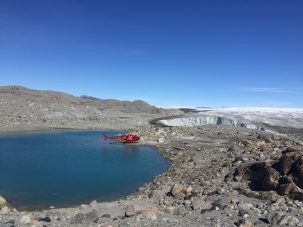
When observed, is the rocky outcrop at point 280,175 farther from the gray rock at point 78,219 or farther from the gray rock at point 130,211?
the gray rock at point 78,219

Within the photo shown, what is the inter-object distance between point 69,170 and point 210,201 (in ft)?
44.0

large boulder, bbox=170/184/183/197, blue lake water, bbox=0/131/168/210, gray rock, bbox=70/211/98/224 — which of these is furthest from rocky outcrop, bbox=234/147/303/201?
gray rock, bbox=70/211/98/224

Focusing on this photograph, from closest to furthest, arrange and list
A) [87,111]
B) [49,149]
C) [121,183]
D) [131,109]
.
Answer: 1. [121,183]
2. [49,149]
3. [87,111]
4. [131,109]

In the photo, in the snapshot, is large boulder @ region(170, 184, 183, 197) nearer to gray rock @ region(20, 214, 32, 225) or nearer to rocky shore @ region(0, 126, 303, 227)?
rocky shore @ region(0, 126, 303, 227)

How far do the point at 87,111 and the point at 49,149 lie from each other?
120 ft

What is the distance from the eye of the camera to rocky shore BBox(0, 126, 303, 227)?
41.5 feet

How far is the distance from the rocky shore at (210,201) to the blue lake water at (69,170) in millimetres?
1856

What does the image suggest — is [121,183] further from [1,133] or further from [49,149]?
[1,133]

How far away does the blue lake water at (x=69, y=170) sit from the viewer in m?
19.8

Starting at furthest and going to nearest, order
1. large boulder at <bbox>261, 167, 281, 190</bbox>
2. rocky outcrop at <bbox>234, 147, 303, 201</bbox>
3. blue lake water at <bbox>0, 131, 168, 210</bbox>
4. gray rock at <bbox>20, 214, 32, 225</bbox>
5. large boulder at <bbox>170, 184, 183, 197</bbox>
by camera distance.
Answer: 1. blue lake water at <bbox>0, 131, 168, 210</bbox>
2. large boulder at <bbox>170, 184, 183, 197</bbox>
3. large boulder at <bbox>261, 167, 281, 190</bbox>
4. rocky outcrop at <bbox>234, 147, 303, 201</bbox>
5. gray rock at <bbox>20, 214, 32, 225</bbox>

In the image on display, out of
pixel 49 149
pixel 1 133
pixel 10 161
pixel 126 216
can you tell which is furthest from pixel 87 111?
pixel 126 216

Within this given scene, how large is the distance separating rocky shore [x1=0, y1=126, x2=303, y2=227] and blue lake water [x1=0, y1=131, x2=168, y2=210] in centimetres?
186

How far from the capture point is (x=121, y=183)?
915 inches

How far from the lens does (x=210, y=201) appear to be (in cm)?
1562
